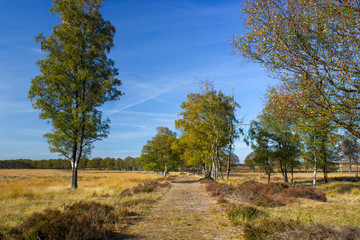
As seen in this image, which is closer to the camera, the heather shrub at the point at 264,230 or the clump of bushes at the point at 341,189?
the heather shrub at the point at 264,230

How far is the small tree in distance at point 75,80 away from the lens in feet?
55.2

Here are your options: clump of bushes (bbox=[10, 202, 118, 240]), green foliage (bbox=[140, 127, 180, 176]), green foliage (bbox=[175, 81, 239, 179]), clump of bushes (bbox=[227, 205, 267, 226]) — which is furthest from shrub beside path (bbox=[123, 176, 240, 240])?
green foliage (bbox=[140, 127, 180, 176])

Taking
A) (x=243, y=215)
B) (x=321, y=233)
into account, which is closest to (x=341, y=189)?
(x=243, y=215)

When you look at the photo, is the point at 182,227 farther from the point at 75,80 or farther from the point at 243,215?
the point at 75,80

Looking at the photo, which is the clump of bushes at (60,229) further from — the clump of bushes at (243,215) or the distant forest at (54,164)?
the distant forest at (54,164)

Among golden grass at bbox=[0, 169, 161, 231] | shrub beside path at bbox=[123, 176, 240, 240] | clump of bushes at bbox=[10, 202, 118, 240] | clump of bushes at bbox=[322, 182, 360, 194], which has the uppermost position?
clump of bushes at bbox=[10, 202, 118, 240]

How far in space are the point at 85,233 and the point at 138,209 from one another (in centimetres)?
518

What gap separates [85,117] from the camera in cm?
1741

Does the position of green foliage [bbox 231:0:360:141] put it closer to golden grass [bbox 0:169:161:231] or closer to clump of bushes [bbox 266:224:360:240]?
clump of bushes [bbox 266:224:360:240]

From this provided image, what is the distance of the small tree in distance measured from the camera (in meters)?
16.8

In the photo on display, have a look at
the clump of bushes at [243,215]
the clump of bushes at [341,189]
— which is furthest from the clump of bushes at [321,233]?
the clump of bushes at [341,189]

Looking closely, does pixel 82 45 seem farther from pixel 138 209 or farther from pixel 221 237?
pixel 221 237

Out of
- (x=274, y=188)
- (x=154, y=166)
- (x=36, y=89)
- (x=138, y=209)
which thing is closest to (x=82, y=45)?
(x=36, y=89)

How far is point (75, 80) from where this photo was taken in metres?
17.8
